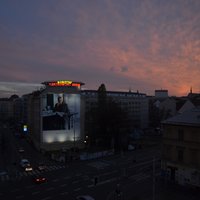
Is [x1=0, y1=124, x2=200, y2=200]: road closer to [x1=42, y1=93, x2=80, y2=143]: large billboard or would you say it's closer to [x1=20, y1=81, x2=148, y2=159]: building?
[x1=20, y1=81, x2=148, y2=159]: building

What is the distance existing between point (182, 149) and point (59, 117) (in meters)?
41.0

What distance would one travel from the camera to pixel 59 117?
80.2m

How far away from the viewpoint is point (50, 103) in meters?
79.4

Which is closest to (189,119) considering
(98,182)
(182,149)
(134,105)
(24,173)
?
(182,149)

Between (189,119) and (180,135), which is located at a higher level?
(189,119)

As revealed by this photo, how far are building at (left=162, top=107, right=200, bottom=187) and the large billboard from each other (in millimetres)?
35686

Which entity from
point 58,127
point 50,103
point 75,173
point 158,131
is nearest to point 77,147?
point 58,127

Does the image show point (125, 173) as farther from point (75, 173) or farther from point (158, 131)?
point (158, 131)

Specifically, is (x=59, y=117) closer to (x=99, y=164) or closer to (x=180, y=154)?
(x=99, y=164)

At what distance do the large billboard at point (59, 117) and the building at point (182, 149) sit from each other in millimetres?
35686

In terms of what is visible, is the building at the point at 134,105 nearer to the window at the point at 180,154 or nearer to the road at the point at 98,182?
the road at the point at 98,182

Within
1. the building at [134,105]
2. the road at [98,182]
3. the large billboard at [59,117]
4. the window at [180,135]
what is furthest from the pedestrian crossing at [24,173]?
the building at [134,105]

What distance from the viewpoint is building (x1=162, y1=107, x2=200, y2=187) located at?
4506cm

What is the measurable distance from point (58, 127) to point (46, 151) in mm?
6957
